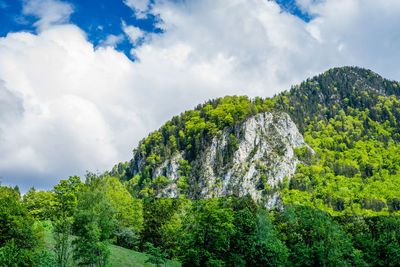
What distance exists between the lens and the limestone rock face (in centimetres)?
16525

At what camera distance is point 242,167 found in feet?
582

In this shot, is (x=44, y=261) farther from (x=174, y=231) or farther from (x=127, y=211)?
→ (x=127, y=211)

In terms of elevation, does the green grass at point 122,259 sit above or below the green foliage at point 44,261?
below

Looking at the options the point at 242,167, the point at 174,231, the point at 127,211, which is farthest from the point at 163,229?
the point at 242,167

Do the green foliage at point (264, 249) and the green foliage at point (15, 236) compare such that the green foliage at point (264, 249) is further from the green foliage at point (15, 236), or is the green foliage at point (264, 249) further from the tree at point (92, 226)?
the green foliage at point (15, 236)

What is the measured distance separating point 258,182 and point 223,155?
32.1 metres

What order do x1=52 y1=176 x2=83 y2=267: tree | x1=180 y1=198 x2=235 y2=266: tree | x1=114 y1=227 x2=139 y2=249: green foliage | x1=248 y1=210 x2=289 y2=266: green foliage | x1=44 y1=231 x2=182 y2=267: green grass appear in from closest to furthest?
x1=52 y1=176 x2=83 y2=267: tree, x1=44 y1=231 x2=182 y2=267: green grass, x1=180 y1=198 x2=235 y2=266: tree, x1=248 y1=210 x2=289 y2=266: green foliage, x1=114 y1=227 x2=139 y2=249: green foliage

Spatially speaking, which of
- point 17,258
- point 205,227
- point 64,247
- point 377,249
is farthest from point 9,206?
point 377,249

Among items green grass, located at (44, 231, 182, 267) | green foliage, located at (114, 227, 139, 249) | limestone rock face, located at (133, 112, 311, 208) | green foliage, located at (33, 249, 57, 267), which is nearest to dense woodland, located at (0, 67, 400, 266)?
green foliage, located at (33, 249, 57, 267)

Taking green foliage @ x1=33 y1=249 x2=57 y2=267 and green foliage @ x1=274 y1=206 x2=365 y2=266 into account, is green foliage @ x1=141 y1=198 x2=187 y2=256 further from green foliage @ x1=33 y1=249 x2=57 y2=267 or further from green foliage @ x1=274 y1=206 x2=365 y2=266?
green foliage @ x1=274 y1=206 x2=365 y2=266

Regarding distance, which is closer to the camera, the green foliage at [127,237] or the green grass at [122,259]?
the green grass at [122,259]

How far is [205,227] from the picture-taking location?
41906 mm

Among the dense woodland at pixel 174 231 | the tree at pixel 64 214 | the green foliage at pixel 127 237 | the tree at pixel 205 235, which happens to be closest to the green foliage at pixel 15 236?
the dense woodland at pixel 174 231

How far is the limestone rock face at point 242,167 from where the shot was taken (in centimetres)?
16525
